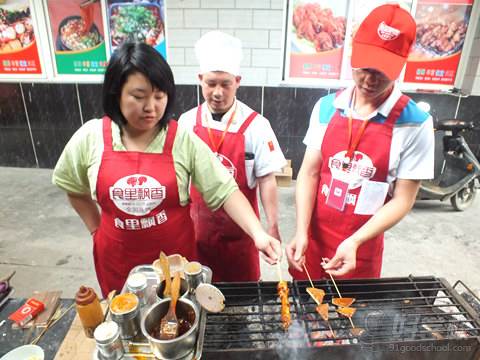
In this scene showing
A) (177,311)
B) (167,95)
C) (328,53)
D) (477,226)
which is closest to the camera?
(177,311)

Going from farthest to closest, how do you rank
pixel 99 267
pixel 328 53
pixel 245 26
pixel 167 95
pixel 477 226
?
pixel 328 53, pixel 245 26, pixel 477 226, pixel 99 267, pixel 167 95

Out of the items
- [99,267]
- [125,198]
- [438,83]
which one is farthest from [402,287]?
[438,83]

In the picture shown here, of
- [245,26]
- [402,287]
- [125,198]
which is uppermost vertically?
[245,26]

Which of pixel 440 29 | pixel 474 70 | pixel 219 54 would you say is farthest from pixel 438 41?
pixel 219 54

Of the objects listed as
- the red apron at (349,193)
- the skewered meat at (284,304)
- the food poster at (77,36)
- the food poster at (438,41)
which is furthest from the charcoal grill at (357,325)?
the food poster at (77,36)

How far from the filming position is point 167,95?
134cm

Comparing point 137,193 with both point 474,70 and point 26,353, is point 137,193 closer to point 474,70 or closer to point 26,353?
point 26,353

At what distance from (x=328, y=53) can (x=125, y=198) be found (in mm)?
4074

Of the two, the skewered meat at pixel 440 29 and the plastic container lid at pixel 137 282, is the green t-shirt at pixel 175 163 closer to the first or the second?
the plastic container lid at pixel 137 282

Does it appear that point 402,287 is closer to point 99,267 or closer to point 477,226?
point 99,267

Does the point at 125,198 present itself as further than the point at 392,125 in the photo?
No

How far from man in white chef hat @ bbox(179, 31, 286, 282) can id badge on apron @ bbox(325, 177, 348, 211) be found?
1.24 ft

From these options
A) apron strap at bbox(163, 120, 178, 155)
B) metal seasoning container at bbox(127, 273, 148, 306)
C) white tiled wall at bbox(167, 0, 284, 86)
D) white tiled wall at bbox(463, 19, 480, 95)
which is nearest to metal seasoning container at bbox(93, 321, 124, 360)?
metal seasoning container at bbox(127, 273, 148, 306)

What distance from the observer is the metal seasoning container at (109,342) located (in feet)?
2.98
